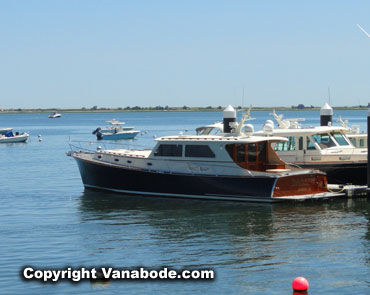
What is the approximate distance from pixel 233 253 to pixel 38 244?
6.07 m

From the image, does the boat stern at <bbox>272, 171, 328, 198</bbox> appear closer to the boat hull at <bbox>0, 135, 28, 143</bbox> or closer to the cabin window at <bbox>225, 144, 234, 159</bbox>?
the cabin window at <bbox>225, 144, 234, 159</bbox>

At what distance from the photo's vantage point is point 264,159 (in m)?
31.2

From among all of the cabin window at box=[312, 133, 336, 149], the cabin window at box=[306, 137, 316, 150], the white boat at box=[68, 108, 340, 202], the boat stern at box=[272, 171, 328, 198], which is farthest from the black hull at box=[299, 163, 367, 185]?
the boat stern at box=[272, 171, 328, 198]

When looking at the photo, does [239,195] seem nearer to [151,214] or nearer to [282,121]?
[151,214]

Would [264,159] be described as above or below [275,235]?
above

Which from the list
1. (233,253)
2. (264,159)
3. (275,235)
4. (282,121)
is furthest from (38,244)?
(282,121)

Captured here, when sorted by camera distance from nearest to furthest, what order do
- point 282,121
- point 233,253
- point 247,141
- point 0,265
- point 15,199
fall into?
A: point 0,265 → point 233,253 → point 247,141 → point 15,199 → point 282,121

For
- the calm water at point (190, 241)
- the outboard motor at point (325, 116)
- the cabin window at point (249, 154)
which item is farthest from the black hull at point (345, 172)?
the outboard motor at point (325, 116)

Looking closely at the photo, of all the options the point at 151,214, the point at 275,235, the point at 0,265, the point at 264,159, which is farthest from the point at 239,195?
the point at 0,265

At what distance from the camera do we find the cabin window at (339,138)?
34938 millimetres

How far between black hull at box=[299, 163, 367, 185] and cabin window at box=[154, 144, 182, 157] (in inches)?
243

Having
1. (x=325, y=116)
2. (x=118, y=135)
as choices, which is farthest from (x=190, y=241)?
(x=118, y=135)

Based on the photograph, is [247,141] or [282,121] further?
[282,121]

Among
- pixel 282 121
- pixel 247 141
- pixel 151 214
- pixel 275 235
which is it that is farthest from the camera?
pixel 282 121
